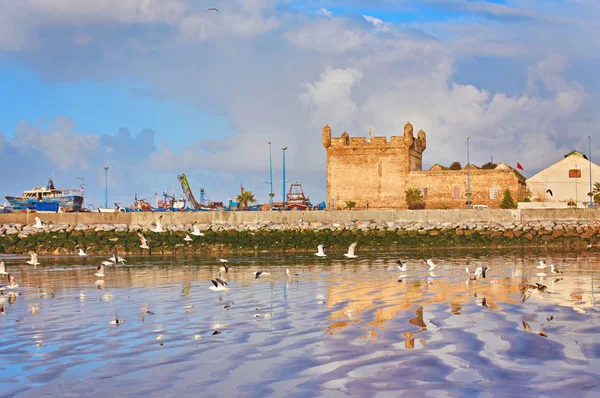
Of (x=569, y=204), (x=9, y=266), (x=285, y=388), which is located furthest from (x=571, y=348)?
(x=569, y=204)

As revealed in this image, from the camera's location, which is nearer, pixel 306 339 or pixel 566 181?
pixel 306 339

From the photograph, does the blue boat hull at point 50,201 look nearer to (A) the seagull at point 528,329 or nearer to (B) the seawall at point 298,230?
(B) the seawall at point 298,230

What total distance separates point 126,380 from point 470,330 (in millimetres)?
5925

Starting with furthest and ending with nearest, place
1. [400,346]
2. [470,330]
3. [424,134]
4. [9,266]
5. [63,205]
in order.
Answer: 1. [63,205]
2. [424,134]
3. [9,266]
4. [470,330]
5. [400,346]

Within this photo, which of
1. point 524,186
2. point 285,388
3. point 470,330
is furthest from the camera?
point 524,186

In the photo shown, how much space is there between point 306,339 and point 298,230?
121ft

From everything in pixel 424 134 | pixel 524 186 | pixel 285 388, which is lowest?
pixel 285 388

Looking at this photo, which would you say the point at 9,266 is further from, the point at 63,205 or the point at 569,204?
the point at 63,205

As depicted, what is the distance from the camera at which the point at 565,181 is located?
7069 centimetres

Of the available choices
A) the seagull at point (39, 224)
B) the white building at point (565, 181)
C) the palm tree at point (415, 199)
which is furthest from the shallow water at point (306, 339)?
the white building at point (565, 181)

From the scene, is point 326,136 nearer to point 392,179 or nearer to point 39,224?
point 392,179

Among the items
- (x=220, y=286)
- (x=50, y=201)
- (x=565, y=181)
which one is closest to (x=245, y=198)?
(x=50, y=201)

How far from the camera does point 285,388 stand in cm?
920

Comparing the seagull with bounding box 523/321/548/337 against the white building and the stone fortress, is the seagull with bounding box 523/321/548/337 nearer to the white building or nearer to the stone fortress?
the stone fortress
